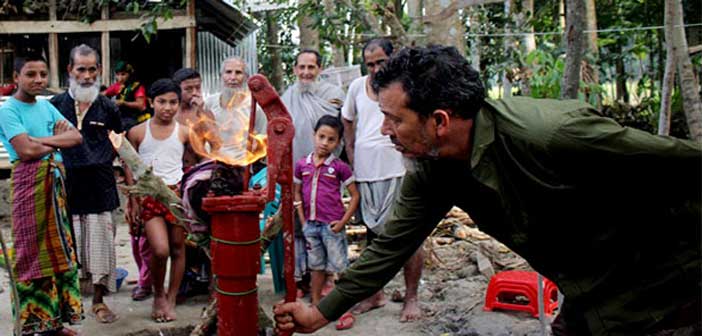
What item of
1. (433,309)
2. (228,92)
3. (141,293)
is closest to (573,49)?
(433,309)

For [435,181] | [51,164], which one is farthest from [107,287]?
[435,181]

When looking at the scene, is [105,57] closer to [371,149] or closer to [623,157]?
[371,149]

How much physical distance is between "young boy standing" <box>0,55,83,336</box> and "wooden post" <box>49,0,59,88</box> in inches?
233

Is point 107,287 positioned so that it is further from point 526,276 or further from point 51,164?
point 526,276

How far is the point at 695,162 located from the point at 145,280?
4636 millimetres

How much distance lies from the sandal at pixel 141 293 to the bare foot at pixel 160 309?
0.56 m

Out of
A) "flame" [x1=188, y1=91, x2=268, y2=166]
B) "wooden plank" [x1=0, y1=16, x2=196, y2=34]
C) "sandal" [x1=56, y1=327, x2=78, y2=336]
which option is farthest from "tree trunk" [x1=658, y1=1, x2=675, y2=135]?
"wooden plank" [x1=0, y1=16, x2=196, y2=34]

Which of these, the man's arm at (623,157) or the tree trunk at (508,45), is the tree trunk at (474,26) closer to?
the tree trunk at (508,45)

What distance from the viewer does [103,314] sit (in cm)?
500

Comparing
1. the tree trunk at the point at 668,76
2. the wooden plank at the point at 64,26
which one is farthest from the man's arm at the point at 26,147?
the wooden plank at the point at 64,26

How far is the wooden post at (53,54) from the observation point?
389 inches

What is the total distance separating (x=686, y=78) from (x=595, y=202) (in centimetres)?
446

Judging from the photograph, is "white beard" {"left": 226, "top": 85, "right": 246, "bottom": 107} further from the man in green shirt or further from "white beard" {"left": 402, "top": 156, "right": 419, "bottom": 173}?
the man in green shirt

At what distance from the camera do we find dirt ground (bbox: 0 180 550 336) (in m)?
4.66
